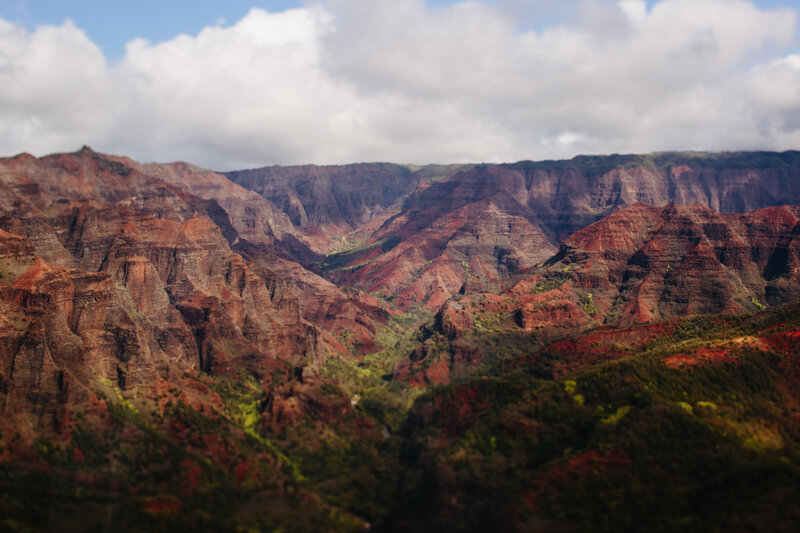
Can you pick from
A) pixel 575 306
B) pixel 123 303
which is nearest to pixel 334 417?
pixel 123 303

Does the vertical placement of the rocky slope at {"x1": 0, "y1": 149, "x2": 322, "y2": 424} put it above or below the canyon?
above

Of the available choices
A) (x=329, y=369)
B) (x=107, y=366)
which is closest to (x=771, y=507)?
(x=107, y=366)

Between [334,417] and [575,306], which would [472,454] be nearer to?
[334,417]

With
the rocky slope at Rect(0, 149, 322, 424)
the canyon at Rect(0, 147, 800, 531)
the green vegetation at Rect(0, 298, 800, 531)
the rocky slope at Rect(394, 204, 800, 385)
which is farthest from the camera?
the rocky slope at Rect(394, 204, 800, 385)

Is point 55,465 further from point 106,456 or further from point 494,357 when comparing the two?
point 494,357

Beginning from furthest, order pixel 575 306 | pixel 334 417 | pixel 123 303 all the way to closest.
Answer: pixel 575 306 < pixel 123 303 < pixel 334 417

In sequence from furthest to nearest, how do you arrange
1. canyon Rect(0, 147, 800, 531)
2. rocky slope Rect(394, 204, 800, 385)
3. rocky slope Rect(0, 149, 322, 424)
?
rocky slope Rect(394, 204, 800, 385)
rocky slope Rect(0, 149, 322, 424)
canyon Rect(0, 147, 800, 531)

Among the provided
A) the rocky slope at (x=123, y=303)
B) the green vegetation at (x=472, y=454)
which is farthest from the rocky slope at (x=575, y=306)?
the rocky slope at (x=123, y=303)

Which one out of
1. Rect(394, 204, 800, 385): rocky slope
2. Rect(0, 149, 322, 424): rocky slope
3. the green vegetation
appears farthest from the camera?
Rect(394, 204, 800, 385): rocky slope

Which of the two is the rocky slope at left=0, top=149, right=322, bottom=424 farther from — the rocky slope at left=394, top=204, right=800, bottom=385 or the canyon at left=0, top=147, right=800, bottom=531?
the rocky slope at left=394, top=204, right=800, bottom=385

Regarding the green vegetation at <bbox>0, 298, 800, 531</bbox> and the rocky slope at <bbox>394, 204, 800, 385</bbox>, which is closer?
the green vegetation at <bbox>0, 298, 800, 531</bbox>

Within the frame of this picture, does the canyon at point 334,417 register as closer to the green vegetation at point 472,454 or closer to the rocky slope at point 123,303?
the green vegetation at point 472,454

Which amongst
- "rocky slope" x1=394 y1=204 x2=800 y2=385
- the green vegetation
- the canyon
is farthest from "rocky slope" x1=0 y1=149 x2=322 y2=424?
"rocky slope" x1=394 y1=204 x2=800 y2=385

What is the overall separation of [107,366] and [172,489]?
33.0 metres
